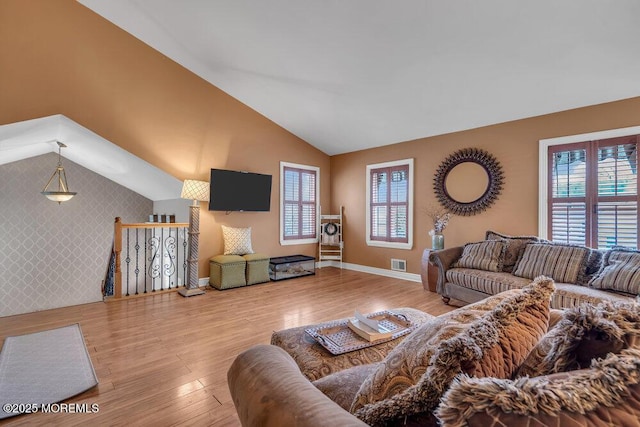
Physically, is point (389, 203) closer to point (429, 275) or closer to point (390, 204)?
point (390, 204)

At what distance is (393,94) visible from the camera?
4098 millimetres

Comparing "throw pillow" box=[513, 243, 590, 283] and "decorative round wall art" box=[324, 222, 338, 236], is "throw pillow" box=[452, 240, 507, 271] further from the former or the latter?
"decorative round wall art" box=[324, 222, 338, 236]

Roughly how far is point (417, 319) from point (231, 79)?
451cm

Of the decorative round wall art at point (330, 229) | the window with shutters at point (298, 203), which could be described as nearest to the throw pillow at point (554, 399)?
the window with shutters at point (298, 203)

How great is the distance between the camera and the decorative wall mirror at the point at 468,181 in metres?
4.34

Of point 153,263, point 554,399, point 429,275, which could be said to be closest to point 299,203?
point 429,275

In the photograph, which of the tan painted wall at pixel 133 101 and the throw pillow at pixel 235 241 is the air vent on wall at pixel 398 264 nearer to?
the tan painted wall at pixel 133 101

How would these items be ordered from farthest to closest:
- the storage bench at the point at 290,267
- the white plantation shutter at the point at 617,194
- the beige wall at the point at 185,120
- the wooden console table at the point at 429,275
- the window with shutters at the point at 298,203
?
the window with shutters at the point at 298,203, the storage bench at the point at 290,267, the wooden console table at the point at 429,275, the beige wall at the point at 185,120, the white plantation shutter at the point at 617,194

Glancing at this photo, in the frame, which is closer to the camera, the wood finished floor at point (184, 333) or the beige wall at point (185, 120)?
the wood finished floor at point (184, 333)

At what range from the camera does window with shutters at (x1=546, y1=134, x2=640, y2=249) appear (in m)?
3.33

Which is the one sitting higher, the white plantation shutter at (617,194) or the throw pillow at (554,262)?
the white plantation shutter at (617,194)

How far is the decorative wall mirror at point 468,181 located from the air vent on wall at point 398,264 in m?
1.32

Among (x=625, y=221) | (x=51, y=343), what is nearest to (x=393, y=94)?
(x=625, y=221)

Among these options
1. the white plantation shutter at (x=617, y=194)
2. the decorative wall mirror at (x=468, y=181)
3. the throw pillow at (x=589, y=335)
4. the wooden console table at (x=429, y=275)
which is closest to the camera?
the throw pillow at (x=589, y=335)
